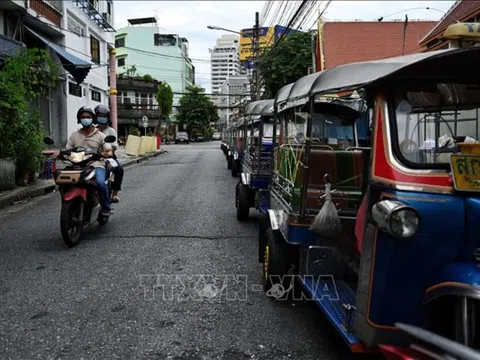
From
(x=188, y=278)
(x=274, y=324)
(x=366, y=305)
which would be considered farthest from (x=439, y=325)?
(x=188, y=278)

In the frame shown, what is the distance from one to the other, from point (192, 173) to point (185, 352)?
13.6 metres

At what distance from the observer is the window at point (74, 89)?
24.5m

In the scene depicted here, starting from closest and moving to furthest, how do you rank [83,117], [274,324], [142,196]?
[274,324] < [83,117] < [142,196]

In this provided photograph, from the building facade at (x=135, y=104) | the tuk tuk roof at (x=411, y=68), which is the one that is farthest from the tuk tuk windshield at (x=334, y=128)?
the building facade at (x=135, y=104)

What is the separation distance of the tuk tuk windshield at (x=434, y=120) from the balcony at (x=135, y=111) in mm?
52110

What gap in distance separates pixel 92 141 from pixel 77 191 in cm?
99

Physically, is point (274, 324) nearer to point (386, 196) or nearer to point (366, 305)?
point (366, 305)

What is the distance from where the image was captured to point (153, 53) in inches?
2842

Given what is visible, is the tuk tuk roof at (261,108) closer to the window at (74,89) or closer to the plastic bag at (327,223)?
the plastic bag at (327,223)

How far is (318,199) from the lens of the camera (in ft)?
14.8

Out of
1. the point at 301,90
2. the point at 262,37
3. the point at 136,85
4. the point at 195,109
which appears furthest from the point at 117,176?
the point at 195,109

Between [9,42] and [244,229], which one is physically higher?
[9,42]

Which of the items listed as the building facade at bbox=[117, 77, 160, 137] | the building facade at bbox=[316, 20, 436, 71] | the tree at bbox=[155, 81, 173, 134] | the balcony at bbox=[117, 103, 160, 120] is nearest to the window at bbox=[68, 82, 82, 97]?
the building facade at bbox=[316, 20, 436, 71]

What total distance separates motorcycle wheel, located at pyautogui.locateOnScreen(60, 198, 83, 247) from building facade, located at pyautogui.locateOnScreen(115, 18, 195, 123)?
6589 centimetres
